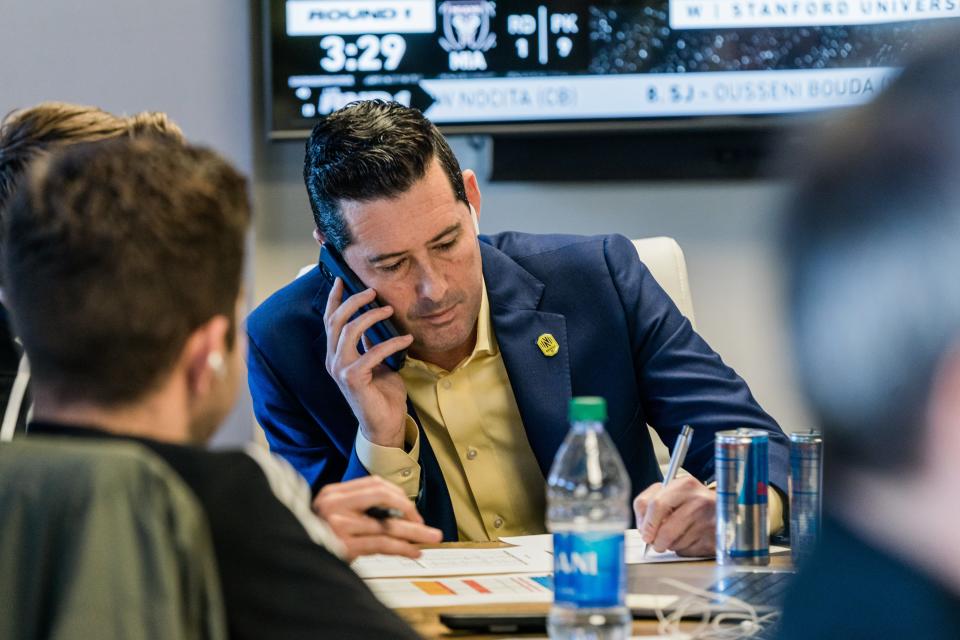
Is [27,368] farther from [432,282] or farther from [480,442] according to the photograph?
[480,442]

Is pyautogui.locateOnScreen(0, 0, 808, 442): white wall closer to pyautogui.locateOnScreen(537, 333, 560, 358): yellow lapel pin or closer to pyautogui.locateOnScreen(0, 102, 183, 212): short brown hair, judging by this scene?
pyautogui.locateOnScreen(537, 333, 560, 358): yellow lapel pin

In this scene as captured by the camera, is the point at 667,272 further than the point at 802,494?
Yes

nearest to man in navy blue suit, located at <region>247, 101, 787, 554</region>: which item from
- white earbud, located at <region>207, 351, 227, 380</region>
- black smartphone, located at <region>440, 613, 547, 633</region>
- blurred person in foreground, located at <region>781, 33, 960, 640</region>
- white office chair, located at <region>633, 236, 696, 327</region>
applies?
white office chair, located at <region>633, 236, 696, 327</region>

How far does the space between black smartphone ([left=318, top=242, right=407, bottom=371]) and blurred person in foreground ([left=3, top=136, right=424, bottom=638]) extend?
1067 millimetres

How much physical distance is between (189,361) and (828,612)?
0.64m

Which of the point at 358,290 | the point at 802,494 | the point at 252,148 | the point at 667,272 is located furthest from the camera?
the point at 252,148

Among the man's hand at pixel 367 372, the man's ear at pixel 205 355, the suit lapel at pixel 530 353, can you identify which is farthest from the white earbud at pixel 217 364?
the suit lapel at pixel 530 353

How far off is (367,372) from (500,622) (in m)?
0.79

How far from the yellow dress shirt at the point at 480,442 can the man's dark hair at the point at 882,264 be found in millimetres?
1584

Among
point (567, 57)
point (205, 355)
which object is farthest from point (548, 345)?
point (205, 355)

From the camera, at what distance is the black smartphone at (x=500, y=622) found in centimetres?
132

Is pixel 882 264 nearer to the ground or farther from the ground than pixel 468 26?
nearer to the ground

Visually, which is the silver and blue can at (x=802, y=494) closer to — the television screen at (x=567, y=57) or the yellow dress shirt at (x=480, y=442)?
the yellow dress shirt at (x=480, y=442)

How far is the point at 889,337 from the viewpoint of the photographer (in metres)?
0.48
